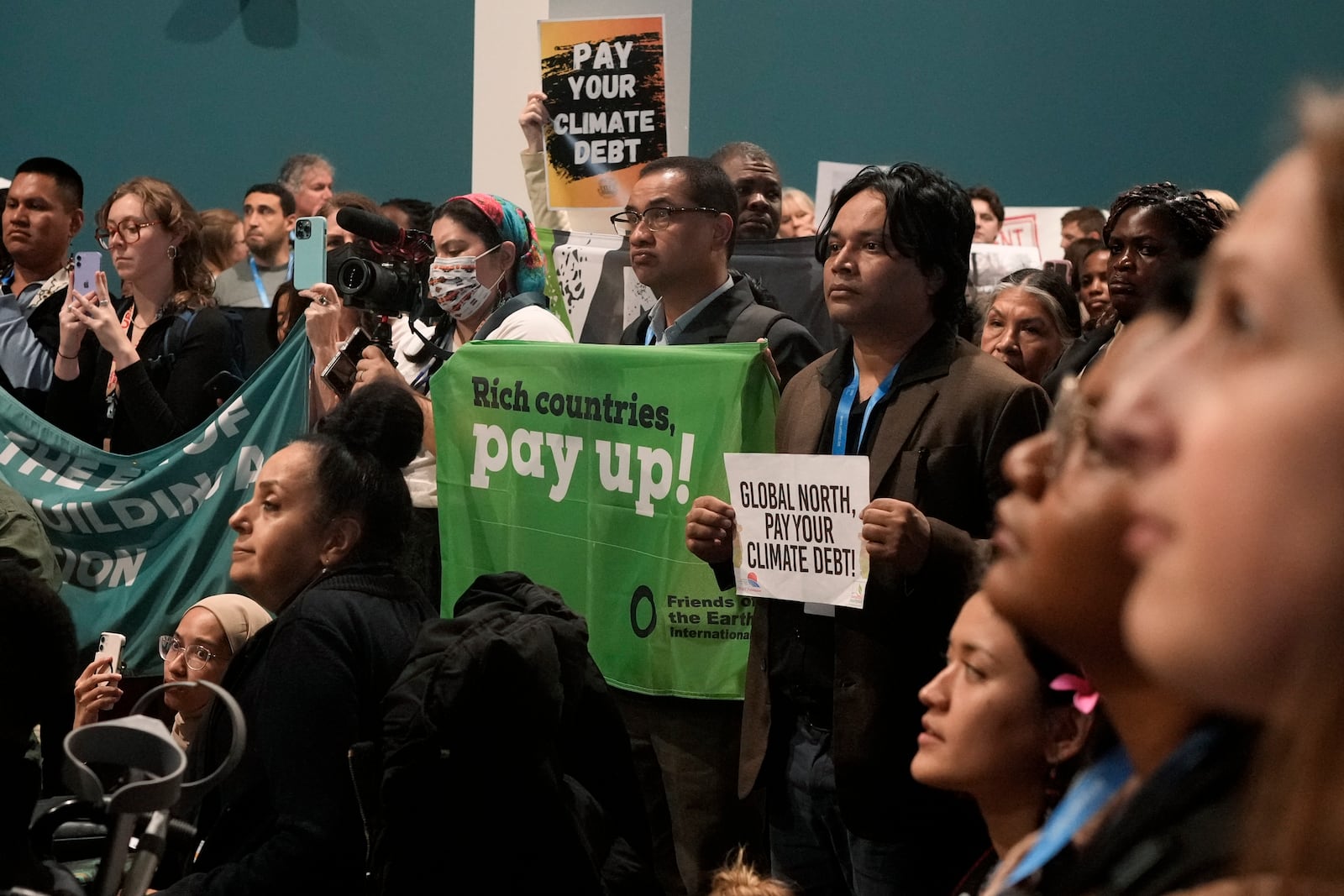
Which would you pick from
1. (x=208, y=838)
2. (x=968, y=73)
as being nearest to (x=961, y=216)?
(x=208, y=838)

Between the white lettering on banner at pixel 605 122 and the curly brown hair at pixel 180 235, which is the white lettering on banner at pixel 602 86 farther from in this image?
the curly brown hair at pixel 180 235

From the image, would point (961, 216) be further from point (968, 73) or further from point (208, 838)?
point (968, 73)

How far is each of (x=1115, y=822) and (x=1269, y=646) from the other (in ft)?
0.77

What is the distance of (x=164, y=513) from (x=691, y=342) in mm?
1858

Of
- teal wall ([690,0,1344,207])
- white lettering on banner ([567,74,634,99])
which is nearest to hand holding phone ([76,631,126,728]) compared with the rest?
white lettering on banner ([567,74,634,99])

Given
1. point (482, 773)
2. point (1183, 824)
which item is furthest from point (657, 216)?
point (1183, 824)

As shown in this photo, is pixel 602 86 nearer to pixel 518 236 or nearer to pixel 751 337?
pixel 518 236

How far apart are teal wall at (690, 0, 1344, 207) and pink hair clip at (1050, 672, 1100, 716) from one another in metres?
6.18

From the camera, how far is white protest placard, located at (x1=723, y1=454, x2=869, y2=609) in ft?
8.64

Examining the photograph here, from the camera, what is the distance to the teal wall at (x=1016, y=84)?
23.9ft

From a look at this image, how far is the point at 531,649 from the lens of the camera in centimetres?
226

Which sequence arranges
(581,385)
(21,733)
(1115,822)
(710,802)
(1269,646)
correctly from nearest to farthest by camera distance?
(1269,646)
(1115,822)
(21,733)
(710,802)
(581,385)

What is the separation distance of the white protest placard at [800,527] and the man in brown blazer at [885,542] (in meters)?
0.06

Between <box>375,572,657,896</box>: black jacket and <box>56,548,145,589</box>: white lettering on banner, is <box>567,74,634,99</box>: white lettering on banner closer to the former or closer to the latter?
<box>56,548,145,589</box>: white lettering on banner
